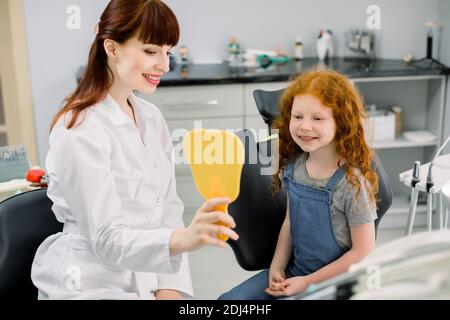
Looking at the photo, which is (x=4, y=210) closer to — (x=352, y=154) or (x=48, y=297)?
(x=48, y=297)

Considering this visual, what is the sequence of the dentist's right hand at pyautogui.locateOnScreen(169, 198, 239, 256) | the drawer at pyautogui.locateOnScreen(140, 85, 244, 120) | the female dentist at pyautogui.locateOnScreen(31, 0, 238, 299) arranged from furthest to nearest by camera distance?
the drawer at pyautogui.locateOnScreen(140, 85, 244, 120)
the female dentist at pyautogui.locateOnScreen(31, 0, 238, 299)
the dentist's right hand at pyautogui.locateOnScreen(169, 198, 239, 256)

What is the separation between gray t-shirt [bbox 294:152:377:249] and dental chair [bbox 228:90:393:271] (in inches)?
2.3

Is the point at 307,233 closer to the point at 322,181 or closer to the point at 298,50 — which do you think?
the point at 322,181

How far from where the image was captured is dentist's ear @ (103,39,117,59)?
0.71m

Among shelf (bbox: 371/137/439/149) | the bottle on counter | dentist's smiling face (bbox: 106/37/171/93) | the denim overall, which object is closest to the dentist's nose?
dentist's smiling face (bbox: 106/37/171/93)

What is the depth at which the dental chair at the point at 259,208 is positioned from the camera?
0.88 metres

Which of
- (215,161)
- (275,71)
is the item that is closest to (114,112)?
(215,161)

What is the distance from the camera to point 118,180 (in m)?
0.76

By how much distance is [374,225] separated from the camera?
2.76ft

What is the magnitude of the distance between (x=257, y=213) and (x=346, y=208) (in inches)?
6.6

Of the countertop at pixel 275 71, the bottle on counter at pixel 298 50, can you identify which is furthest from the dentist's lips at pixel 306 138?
the bottle on counter at pixel 298 50

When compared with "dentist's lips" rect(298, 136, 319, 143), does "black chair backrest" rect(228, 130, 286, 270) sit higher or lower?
lower

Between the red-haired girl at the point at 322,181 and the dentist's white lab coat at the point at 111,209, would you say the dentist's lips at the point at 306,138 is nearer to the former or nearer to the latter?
the red-haired girl at the point at 322,181

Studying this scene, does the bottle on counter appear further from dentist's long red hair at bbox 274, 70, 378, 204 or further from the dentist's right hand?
the dentist's right hand
